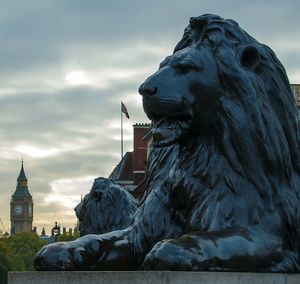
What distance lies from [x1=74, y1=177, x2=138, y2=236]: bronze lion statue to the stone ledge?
13.6ft

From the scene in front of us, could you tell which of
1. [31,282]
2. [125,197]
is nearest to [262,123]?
[31,282]

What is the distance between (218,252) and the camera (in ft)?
14.8

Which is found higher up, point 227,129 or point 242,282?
point 227,129

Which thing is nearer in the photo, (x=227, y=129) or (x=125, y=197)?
(x=227, y=129)

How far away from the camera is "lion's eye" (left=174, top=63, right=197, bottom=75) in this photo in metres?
4.94

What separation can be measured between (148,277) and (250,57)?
1437 millimetres

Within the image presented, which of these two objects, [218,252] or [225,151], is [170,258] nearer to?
[218,252]

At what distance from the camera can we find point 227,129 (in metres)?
4.89

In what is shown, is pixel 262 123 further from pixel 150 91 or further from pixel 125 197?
pixel 125 197

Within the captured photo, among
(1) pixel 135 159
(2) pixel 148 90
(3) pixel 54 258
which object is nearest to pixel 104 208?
(3) pixel 54 258

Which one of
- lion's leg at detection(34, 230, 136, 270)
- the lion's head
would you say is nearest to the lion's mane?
the lion's head

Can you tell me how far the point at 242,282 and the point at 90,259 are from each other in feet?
3.64

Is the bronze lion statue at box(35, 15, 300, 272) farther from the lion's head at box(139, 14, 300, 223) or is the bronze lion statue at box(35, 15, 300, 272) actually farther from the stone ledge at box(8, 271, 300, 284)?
the stone ledge at box(8, 271, 300, 284)

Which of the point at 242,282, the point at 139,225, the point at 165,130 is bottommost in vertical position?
the point at 242,282
